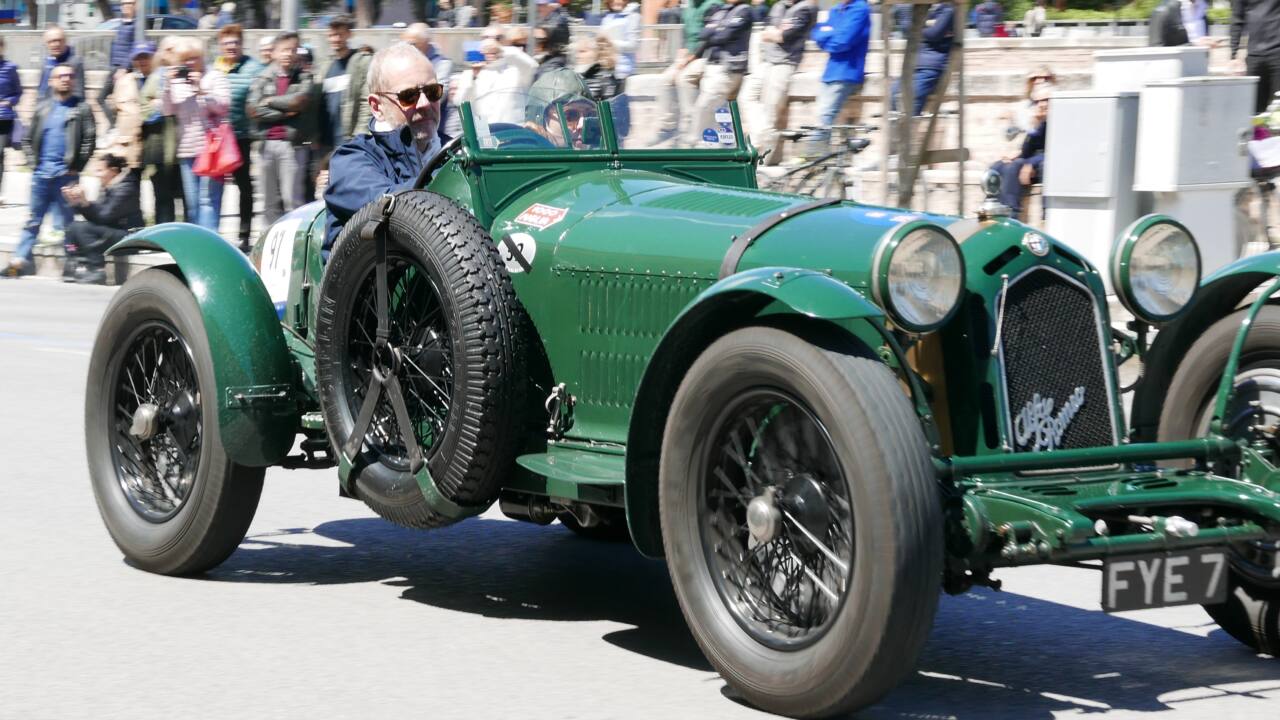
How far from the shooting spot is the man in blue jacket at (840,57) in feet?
42.6

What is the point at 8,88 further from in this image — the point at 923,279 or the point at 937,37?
the point at 923,279

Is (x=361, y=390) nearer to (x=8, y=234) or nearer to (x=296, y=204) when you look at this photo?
(x=296, y=204)

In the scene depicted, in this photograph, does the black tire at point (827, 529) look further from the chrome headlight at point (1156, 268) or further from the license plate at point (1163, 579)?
the chrome headlight at point (1156, 268)

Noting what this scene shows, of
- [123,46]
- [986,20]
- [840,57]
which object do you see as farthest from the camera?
[986,20]

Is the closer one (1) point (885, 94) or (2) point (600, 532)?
(2) point (600, 532)

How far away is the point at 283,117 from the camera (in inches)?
556

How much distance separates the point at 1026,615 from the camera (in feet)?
18.7

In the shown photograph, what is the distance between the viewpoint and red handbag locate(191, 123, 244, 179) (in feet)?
48.1

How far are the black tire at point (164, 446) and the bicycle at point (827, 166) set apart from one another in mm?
7581

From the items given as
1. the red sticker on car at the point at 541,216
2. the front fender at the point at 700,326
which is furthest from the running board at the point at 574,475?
the red sticker on car at the point at 541,216

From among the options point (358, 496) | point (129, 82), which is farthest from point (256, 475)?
point (129, 82)

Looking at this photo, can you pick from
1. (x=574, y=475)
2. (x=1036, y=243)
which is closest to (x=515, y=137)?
(x=574, y=475)

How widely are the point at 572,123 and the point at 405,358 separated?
3.40ft

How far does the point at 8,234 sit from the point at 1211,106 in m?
12.4
